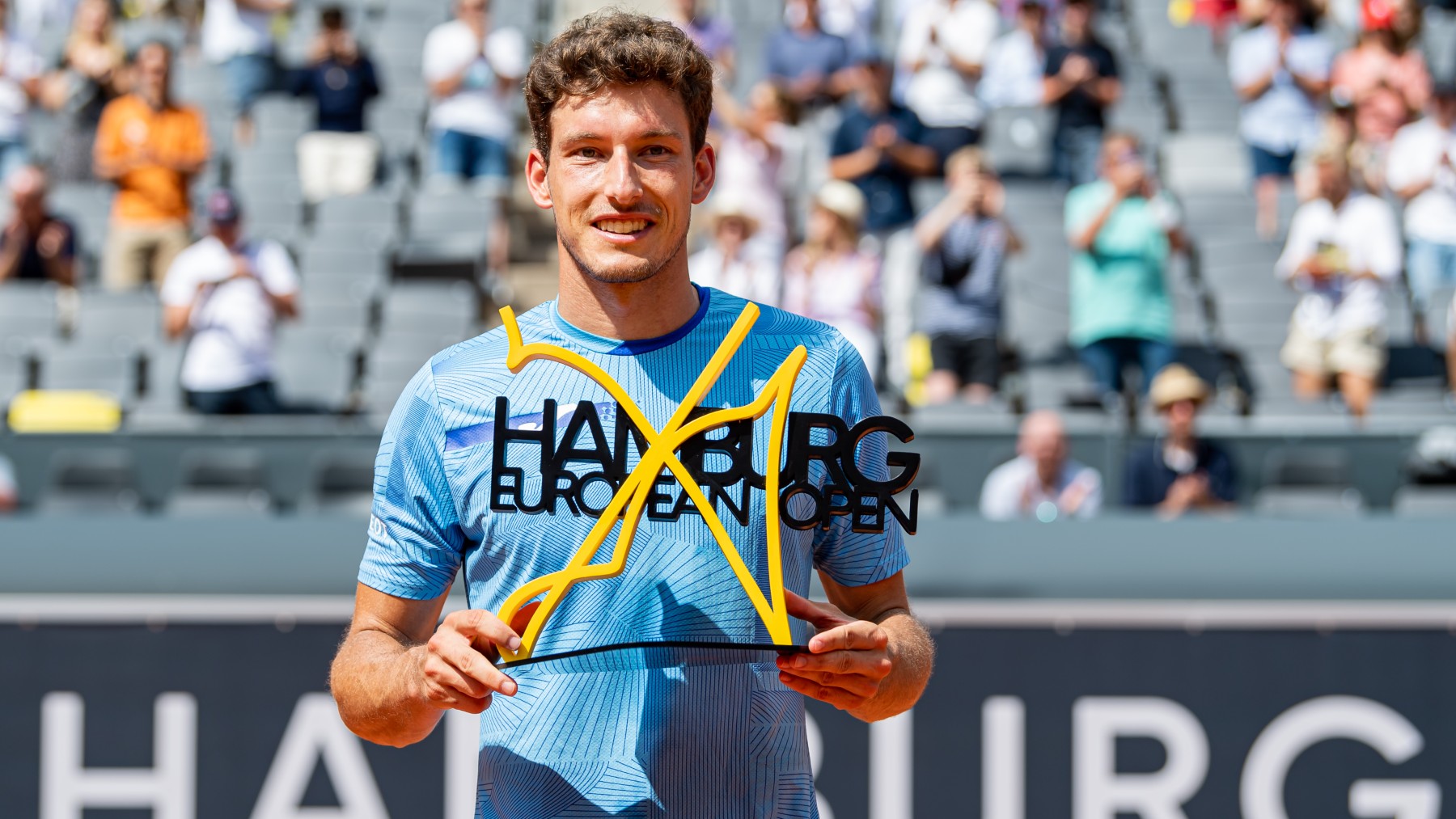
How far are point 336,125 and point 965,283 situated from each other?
12.7 feet

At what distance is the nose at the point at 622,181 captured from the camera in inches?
72.8

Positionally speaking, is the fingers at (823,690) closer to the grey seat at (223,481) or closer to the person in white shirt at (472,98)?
the grey seat at (223,481)

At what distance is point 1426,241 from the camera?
26.7ft

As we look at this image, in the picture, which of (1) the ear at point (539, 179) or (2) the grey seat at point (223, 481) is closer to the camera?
(1) the ear at point (539, 179)

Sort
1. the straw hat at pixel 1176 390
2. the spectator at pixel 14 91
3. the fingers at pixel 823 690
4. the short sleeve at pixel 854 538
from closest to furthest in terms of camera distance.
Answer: the fingers at pixel 823 690
the short sleeve at pixel 854 538
the straw hat at pixel 1176 390
the spectator at pixel 14 91

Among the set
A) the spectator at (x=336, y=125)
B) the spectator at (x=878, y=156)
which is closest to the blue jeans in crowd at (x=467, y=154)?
the spectator at (x=336, y=125)

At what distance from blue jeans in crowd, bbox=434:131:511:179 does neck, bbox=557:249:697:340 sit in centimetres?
709

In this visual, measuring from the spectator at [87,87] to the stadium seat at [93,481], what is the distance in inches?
122

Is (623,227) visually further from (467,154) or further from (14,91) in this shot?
(14,91)

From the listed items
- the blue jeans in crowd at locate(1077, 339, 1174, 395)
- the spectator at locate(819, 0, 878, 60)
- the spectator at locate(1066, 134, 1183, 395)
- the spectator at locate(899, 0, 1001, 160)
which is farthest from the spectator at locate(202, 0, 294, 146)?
the blue jeans in crowd at locate(1077, 339, 1174, 395)

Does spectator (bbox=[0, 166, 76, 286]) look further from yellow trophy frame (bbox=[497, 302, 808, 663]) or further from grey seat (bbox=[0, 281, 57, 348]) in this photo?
yellow trophy frame (bbox=[497, 302, 808, 663])

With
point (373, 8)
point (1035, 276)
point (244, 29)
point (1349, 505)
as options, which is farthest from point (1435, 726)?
point (373, 8)

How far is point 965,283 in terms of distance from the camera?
7.47 metres

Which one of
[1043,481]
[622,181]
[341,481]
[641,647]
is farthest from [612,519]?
[341,481]
